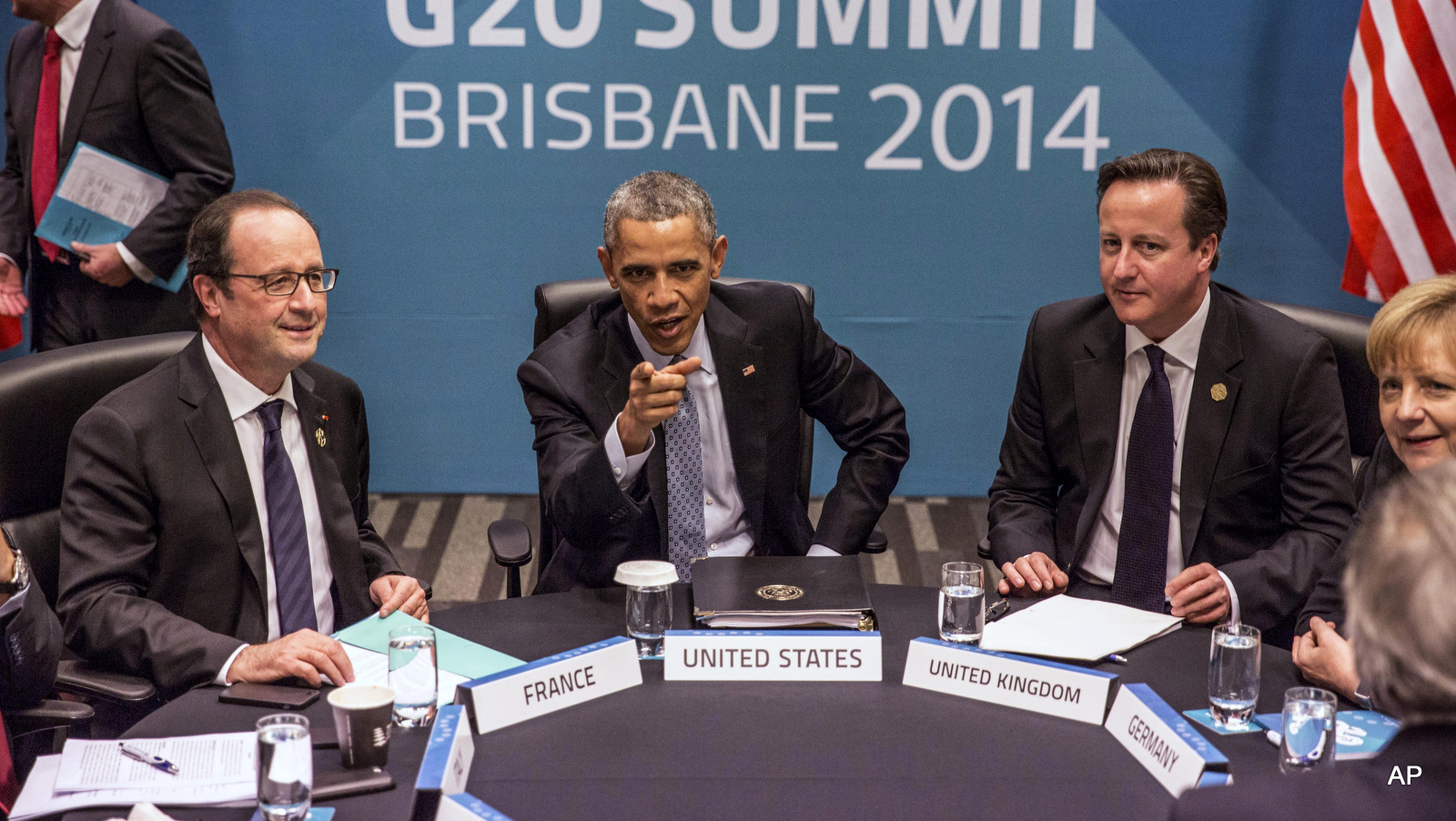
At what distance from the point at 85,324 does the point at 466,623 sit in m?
2.61

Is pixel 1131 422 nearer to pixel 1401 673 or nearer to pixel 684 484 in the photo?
pixel 684 484

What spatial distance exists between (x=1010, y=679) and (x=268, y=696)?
1095 millimetres

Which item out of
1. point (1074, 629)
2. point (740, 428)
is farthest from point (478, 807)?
point (740, 428)

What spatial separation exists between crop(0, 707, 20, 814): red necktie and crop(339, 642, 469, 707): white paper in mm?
506

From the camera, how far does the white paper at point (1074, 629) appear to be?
2.07m

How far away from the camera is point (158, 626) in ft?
7.04

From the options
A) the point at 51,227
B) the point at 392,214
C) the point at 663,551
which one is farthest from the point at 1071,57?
the point at 51,227

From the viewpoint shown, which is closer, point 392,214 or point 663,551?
point 663,551

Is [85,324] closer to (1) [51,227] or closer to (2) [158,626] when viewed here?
(1) [51,227]

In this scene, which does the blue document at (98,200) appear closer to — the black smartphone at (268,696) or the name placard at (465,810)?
the black smartphone at (268,696)

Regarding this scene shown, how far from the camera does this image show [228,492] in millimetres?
2361

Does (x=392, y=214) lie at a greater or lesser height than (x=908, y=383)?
greater

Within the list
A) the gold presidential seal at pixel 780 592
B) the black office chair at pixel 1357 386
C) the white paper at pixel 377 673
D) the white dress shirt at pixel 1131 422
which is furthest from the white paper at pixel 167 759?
the black office chair at pixel 1357 386

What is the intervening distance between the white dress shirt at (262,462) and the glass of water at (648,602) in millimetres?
682
